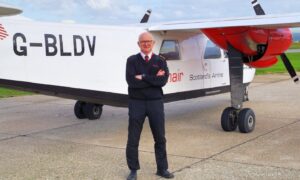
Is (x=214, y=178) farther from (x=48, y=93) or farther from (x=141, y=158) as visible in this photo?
(x=48, y=93)

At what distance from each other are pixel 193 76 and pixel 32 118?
4.51 meters

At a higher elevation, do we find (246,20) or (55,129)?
(246,20)

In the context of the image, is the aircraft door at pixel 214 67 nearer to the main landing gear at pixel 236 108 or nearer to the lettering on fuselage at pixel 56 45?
the main landing gear at pixel 236 108

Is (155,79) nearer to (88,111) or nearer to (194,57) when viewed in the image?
(194,57)

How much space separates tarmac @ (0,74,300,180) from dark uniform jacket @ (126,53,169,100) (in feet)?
4.08

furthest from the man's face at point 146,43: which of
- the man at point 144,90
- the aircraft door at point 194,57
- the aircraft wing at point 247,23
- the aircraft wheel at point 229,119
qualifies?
the aircraft door at point 194,57

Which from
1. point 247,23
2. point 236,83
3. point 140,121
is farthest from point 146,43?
point 236,83

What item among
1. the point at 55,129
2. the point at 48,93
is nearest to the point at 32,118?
the point at 55,129

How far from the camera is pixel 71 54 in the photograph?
8.29 meters

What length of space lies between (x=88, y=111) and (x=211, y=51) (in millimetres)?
3532

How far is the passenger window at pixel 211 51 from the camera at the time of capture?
11270mm

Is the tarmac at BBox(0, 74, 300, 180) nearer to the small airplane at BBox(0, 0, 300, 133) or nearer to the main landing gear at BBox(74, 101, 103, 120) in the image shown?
the main landing gear at BBox(74, 101, 103, 120)

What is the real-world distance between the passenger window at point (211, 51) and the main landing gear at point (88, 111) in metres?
3.12

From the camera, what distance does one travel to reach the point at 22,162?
7312 mm
